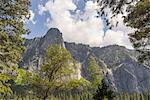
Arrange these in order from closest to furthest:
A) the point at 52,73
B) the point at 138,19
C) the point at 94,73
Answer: the point at 138,19 < the point at 52,73 < the point at 94,73

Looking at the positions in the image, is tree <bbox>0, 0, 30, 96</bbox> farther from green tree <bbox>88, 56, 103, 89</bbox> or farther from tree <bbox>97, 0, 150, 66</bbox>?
green tree <bbox>88, 56, 103, 89</bbox>

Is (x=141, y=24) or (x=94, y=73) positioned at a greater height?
(x=94, y=73)

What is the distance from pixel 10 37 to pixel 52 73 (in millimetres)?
12302

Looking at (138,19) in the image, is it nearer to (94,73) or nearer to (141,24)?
(141,24)

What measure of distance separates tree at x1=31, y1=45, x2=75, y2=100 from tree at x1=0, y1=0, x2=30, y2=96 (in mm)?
10871

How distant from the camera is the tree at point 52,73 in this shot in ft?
122

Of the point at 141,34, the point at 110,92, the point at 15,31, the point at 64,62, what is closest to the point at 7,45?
the point at 15,31

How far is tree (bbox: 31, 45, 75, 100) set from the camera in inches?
1467

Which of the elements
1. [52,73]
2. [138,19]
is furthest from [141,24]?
[52,73]

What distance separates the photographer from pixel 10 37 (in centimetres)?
2588

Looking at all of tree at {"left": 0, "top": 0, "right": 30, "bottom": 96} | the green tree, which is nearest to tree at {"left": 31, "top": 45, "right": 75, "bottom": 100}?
tree at {"left": 0, "top": 0, "right": 30, "bottom": 96}

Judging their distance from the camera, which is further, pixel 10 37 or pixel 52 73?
pixel 52 73

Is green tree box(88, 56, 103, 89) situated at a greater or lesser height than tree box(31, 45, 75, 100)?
greater

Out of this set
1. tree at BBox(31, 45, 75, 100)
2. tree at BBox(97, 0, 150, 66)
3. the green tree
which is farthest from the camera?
the green tree
